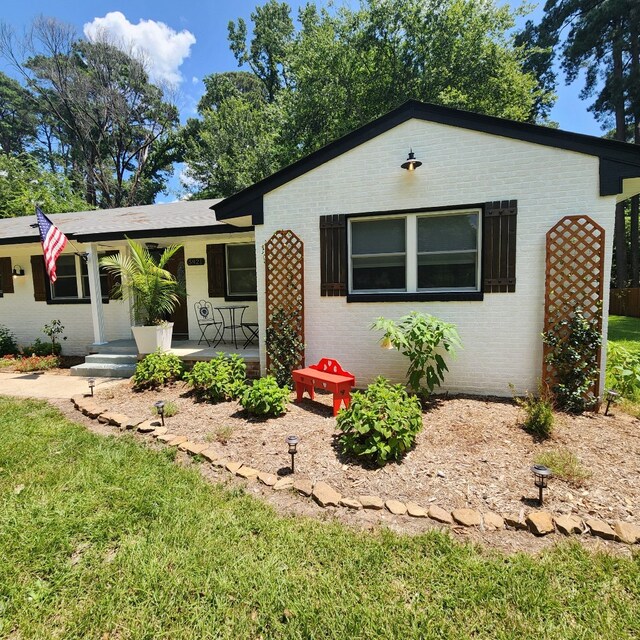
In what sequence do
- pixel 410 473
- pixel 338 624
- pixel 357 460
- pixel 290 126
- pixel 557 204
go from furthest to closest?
1. pixel 290 126
2. pixel 557 204
3. pixel 357 460
4. pixel 410 473
5. pixel 338 624

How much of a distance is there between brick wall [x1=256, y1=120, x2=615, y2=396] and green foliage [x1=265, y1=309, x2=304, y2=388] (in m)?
0.25

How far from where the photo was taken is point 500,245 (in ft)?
15.7

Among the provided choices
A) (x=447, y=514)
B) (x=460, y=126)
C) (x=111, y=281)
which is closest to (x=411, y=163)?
(x=460, y=126)

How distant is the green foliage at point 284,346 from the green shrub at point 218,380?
1.95ft

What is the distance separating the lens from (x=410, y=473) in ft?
10.0

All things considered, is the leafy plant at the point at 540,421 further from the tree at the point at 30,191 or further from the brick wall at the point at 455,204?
the tree at the point at 30,191

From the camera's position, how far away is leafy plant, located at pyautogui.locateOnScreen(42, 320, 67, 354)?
27.4ft

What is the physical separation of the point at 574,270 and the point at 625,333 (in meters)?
8.62

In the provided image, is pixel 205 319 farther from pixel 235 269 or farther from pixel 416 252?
pixel 416 252

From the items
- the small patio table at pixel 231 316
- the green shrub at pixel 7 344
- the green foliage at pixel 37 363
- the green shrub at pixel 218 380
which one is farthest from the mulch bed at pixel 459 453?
the green shrub at pixel 7 344

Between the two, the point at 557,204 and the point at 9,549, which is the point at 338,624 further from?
the point at 557,204

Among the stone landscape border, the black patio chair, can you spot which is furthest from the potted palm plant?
the stone landscape border

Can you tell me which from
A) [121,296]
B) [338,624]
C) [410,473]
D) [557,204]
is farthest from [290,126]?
[338,624]

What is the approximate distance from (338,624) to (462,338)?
13.5 feet
